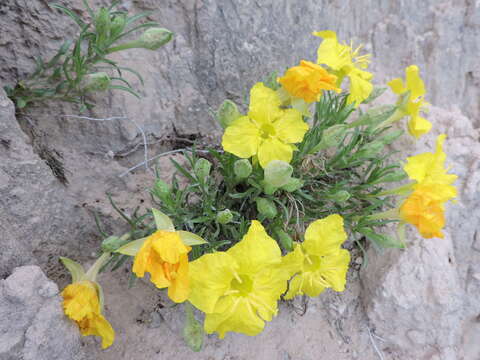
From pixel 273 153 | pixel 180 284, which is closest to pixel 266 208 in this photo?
pixel 273 153

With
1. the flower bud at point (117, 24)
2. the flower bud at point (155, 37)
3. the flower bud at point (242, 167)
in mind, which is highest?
the flower bud at point (117, 24)

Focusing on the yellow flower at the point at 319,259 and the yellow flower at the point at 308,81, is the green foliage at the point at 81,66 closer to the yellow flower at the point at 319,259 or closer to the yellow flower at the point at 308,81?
the yellow flower at the point at 308,81

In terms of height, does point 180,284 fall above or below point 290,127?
below

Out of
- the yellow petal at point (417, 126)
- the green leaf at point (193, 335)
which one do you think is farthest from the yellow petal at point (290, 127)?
the green leaf at point (193, 335)

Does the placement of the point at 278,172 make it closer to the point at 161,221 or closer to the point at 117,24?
the point at 161,221

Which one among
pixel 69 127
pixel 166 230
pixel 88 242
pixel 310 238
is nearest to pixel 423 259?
pixel 310 238
